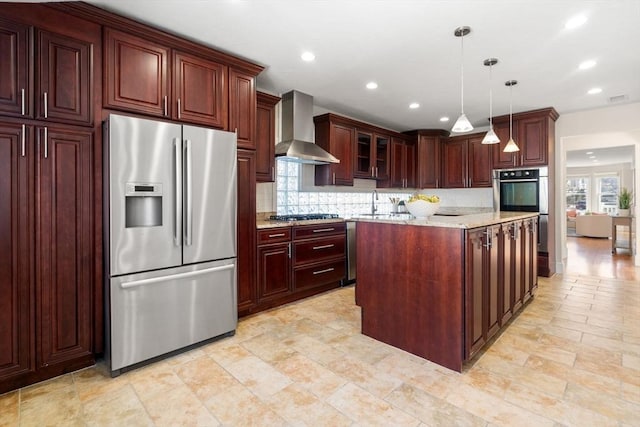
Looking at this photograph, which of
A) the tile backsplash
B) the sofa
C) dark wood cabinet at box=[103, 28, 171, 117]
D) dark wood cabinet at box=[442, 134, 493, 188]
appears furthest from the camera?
the sofa

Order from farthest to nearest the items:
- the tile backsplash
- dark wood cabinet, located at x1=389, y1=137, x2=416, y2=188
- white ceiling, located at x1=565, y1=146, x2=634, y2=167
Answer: white ceiling, located at x1=565, y1=146, x2=634, y2=167 → dark wood cabinet, located at x1=389, y1=137, x2=416, y2=188 → the tile backsplash

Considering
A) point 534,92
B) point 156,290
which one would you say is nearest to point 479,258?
point 156,290

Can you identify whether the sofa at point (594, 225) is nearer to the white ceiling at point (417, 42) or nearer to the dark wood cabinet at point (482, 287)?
the white ceiling at point (417, 42)

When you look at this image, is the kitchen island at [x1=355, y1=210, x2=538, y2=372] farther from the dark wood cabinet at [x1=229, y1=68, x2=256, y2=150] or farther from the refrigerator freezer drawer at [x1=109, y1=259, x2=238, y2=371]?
the dark wood cabinet at [x1=229, y1=68, x2=256, y2=150]

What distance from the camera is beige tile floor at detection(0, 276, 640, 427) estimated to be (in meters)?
1.73

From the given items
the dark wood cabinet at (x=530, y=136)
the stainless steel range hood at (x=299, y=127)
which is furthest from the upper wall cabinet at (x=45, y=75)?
the dark wood cabinet at (x=530, y=136)

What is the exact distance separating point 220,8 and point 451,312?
2.66 meters

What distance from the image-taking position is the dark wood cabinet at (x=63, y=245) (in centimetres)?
207

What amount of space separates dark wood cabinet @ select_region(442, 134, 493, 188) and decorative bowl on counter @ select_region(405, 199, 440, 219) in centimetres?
342

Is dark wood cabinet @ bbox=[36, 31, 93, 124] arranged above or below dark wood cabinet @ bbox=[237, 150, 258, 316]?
above

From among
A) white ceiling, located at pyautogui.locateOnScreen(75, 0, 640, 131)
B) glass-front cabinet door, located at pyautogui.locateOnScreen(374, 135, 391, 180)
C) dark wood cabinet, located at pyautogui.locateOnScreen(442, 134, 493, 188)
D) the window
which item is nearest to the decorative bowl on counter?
white ceiling, located at pyautogui.locateOnScreen(75, 0, 640, 131)

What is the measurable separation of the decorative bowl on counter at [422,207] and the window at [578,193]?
12.0 metres

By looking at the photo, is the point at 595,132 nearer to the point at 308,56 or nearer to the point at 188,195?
the point at 308,56

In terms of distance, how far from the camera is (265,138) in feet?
11.8
